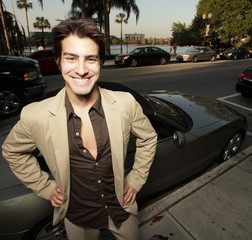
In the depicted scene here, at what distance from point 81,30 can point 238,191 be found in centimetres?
276

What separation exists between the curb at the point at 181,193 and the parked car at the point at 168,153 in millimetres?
120

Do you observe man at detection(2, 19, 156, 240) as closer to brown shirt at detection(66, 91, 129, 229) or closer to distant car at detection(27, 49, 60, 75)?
brown shirt at detection(66, 91, 129, 229)

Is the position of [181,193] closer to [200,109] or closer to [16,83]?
[200,109]

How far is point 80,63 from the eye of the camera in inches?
42.7

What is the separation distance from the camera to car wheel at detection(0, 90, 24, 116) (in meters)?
4.52

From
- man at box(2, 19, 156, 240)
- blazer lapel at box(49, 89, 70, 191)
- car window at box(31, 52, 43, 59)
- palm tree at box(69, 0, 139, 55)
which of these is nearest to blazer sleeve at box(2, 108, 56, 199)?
man at box(2, 19, 156, 240)

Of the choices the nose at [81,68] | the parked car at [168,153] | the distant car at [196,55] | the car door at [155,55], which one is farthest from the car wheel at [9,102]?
the distant car at [196,55]

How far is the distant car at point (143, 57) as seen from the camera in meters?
14.0

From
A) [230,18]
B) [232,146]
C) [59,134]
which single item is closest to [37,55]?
[232,146]

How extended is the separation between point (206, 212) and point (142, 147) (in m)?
1.47

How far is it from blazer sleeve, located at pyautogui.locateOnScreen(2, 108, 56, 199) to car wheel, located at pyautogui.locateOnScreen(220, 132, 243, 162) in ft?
9.51

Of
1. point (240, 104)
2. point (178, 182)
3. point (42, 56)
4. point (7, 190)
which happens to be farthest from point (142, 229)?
point (42, 56)

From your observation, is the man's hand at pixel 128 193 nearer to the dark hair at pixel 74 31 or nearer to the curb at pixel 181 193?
the curb at pixel 181 193

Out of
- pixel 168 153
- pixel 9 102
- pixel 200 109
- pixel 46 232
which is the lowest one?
pixel 46 232
